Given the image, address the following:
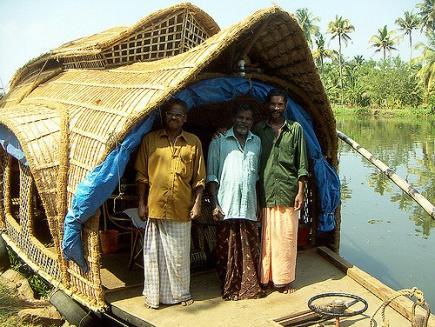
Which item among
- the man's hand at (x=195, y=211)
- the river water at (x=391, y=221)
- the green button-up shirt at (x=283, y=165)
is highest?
the green button-up shirt at (x=283, y=165)

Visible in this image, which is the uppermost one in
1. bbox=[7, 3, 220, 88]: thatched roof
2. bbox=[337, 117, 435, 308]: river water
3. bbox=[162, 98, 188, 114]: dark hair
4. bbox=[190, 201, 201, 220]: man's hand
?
bbox=[7, 3, 220, 88]: thatched roof

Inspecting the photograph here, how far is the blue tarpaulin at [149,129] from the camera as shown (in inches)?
127

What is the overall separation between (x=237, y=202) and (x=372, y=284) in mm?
1232

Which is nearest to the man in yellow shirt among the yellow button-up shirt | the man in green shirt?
the yellow button-up shirt

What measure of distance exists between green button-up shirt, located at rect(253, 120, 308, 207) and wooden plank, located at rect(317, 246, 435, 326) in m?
0.87

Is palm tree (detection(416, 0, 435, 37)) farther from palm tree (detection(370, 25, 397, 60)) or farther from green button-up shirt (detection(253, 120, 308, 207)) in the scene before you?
green button-up shirt (detection(253, 120, 308, 207))

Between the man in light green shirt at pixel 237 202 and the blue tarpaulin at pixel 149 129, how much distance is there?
347mm

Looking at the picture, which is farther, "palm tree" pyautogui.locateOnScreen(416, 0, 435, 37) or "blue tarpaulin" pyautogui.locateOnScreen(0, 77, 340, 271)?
"palm tree" pyautogui.locateOnScreen(416, 0, 435, 37)

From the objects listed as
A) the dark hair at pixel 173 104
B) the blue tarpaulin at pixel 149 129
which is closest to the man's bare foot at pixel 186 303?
the blue tarpaulin at pixel 149 129

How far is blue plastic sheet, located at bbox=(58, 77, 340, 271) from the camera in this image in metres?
3.22

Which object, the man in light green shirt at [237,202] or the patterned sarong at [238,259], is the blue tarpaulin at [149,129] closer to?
the man in light green shirt at [237,202]

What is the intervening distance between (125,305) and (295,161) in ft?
5.32

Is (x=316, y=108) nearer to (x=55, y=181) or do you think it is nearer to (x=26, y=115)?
(x=55, y=181)

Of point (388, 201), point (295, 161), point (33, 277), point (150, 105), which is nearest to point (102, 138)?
point (150, 105)
